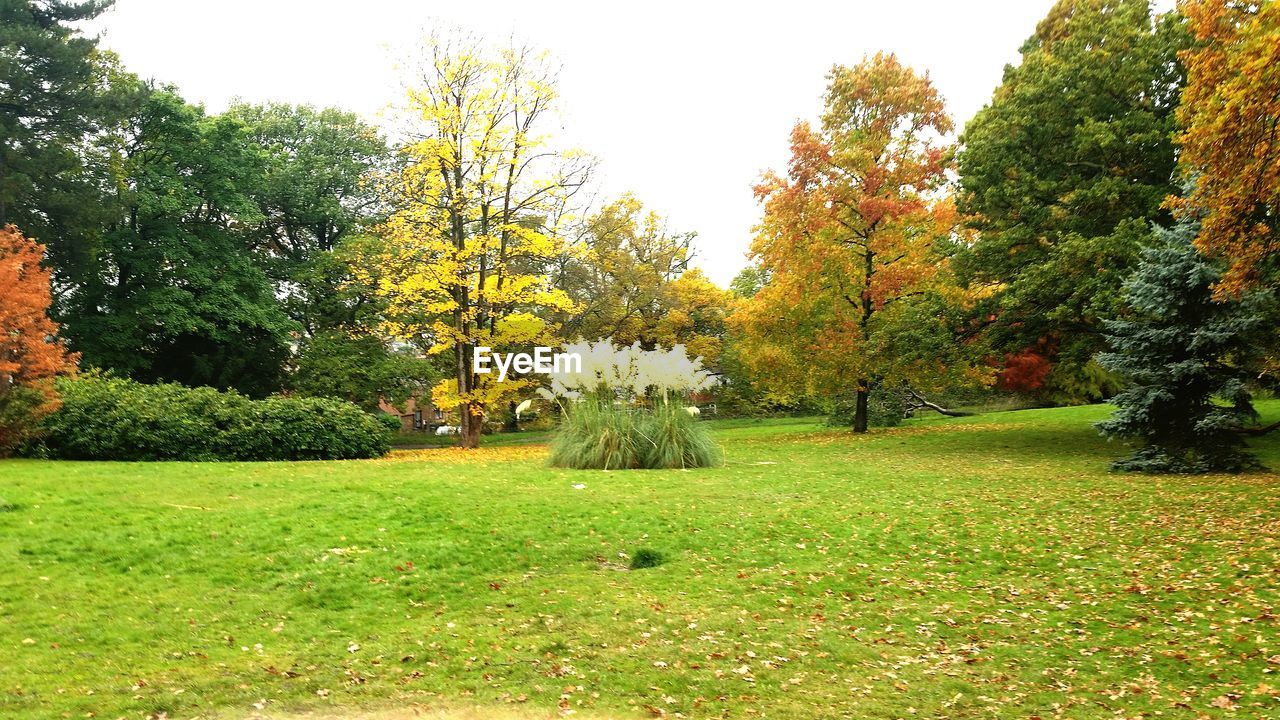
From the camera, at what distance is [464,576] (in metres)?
6.80

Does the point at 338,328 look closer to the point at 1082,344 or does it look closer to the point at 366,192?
the point at 366,192

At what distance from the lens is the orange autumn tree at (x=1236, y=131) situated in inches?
308

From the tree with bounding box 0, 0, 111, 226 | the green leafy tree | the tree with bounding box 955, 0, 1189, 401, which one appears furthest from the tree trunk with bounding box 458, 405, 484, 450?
the tree with bounding box 955, 0, 1189, 401

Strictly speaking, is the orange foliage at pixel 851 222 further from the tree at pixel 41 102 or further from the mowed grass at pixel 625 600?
the tree at pixel 41 102

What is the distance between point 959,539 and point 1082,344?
11642 mm

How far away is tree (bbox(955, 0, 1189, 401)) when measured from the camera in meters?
15.7

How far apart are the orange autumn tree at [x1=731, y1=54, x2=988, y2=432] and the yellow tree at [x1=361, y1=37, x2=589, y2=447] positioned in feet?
20.7

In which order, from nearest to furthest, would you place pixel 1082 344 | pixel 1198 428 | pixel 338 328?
pixel 1198 428 → pixel 1082 344 → pixel 338 328

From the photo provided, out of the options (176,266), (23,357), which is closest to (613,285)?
(176,266)

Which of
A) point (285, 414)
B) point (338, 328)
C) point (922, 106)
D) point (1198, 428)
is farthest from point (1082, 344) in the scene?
point (338, 328)

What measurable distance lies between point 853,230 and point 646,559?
16.4 m

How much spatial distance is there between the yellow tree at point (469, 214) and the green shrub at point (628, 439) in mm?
7244

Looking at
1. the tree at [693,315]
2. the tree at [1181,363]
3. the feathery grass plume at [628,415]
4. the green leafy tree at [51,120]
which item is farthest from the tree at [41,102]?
the tree at [1181,363]
